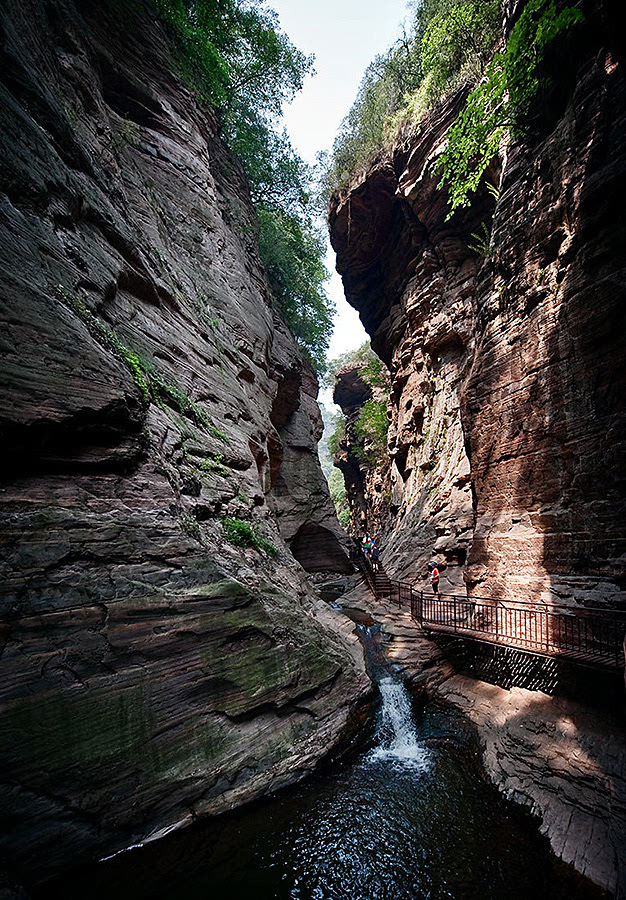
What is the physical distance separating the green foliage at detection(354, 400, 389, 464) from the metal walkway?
53.2 ft

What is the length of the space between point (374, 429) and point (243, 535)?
68.1 ft

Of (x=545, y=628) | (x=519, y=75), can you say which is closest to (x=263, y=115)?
(x=519, y=75)

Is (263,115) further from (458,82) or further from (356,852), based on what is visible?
(356,852)

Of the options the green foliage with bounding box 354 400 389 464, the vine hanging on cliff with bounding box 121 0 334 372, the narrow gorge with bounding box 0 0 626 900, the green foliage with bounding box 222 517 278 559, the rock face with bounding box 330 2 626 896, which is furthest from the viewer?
the green foliage with bounding box 354 400 389 464

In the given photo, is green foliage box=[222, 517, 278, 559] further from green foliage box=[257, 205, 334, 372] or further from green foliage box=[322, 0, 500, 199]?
green foliage box=[322, 0, 500, 199]

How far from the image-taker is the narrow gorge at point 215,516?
164 inches

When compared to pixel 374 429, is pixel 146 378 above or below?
below

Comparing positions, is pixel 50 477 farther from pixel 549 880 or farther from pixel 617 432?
pixel 617 432

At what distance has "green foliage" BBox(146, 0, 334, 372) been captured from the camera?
43.5ft

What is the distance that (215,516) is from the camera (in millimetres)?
7055

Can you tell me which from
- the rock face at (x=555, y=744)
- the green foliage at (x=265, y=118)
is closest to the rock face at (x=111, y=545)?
the rock face at (x=555, y=744)

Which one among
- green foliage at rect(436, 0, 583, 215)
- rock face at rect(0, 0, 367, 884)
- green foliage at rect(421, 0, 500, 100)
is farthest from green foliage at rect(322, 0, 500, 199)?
rock face at rect(0, 0, 367, 884)

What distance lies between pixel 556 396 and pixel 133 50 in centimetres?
1546

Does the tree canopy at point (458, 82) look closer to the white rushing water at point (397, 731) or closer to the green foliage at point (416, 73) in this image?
the green foliage at point (416, 73)
